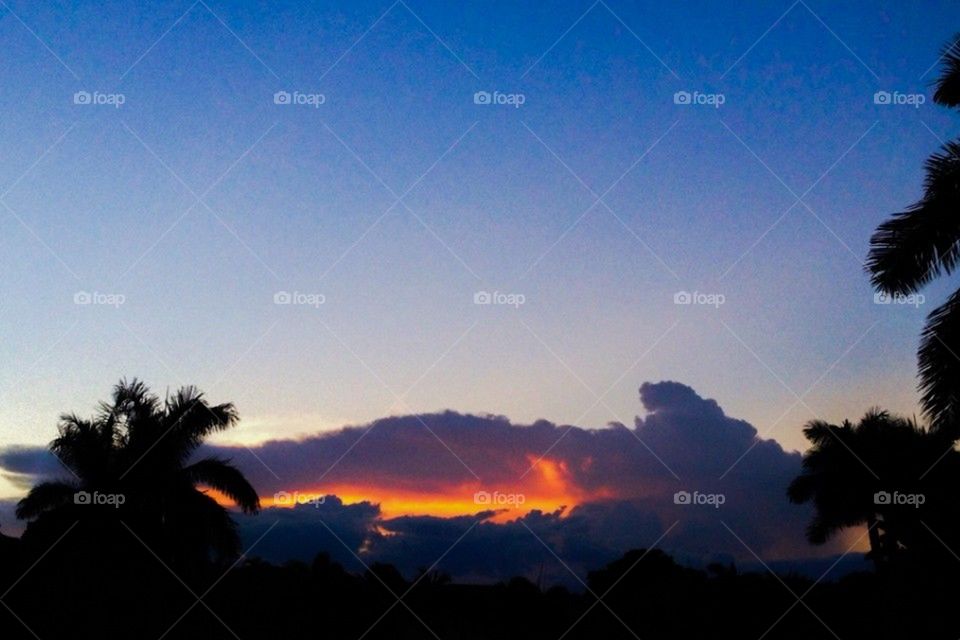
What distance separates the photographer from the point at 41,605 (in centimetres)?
1739

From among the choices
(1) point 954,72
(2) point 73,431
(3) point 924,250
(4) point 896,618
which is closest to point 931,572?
(4) point 896,618

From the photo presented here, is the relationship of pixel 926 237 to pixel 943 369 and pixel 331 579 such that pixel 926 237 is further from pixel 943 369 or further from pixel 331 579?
pixel 331 579

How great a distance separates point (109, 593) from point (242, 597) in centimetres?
258

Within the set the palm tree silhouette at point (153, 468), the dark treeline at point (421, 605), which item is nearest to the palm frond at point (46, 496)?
the palm tree silhouette at point (153, 468)

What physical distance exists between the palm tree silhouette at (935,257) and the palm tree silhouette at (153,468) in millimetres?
18060

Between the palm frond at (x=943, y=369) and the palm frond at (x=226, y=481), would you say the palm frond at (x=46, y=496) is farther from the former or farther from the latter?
the palm frond at (x=943, y=369)

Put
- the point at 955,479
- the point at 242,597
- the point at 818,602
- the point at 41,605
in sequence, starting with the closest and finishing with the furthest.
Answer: the point at 41,605
the point at 242,597
the point at 818,602
the point at 955,479

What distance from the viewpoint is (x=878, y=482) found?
111ft

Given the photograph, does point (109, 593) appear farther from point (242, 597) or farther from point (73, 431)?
point (73, 431)

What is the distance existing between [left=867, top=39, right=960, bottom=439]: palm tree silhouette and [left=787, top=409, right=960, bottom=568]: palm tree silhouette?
15.1 m

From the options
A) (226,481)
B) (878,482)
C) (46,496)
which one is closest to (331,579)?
(226,481)

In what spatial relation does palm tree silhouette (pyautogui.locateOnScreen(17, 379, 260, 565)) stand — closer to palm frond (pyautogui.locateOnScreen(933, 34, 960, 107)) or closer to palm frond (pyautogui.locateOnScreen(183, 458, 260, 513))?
palm frond (pyautogui.locateOnScreen(183, 458, 260, 513))

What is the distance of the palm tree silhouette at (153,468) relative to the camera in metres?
25.8

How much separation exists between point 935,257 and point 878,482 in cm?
2180
